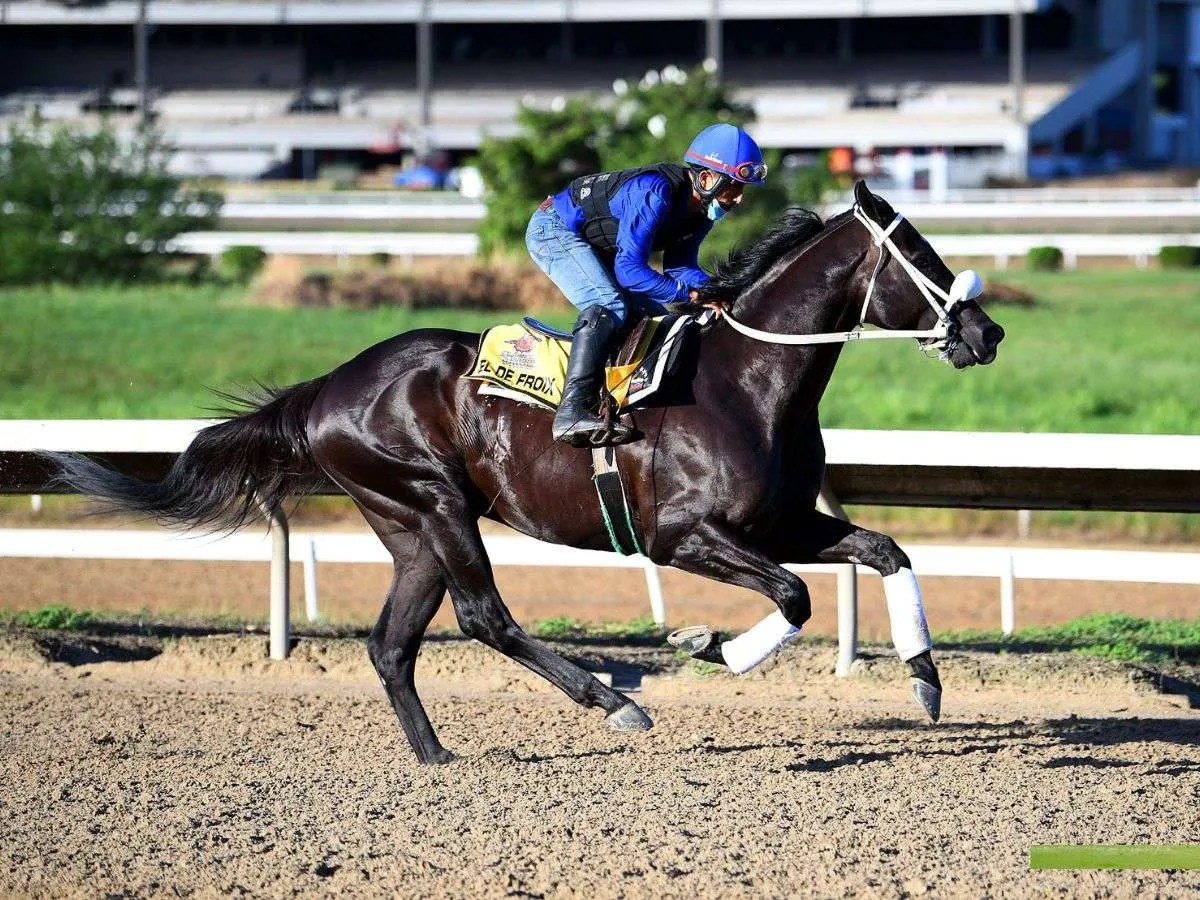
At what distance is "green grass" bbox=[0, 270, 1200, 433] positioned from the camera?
13930 mm

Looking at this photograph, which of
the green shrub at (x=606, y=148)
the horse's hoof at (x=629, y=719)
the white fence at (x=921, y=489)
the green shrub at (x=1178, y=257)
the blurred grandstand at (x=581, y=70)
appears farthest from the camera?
the blurred grandstand at (x=581, y=70)

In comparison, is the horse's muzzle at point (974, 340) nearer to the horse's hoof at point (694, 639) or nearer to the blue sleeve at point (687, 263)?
the blue sleeve at point (687, 263)

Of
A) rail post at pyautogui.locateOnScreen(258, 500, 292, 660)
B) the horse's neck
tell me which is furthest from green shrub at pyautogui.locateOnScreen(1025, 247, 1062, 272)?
the horse's neck

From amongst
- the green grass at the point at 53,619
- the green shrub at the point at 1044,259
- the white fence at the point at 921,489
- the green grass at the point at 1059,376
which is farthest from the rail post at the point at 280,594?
the green shrub at the point at 1044,259

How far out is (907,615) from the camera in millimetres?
5211

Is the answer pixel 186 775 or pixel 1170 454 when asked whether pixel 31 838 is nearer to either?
pixel 186 775

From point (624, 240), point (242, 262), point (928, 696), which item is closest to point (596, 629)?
point (928, 696)

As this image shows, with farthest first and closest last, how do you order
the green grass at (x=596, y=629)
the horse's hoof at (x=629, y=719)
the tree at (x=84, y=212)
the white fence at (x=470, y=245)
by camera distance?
the white fence at (x=470, y=245), the tree at (x=84, y=212), the green grass at (x=596, y=629), the horse's hoof at (x=629, y=719)

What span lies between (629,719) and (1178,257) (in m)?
24.2

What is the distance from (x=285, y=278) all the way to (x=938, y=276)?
1932cm

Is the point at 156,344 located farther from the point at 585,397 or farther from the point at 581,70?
the point at 581,70

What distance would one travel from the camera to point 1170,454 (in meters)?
6.51

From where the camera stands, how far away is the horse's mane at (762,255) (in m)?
5.55

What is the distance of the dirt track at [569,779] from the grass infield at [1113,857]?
4 centimetres
